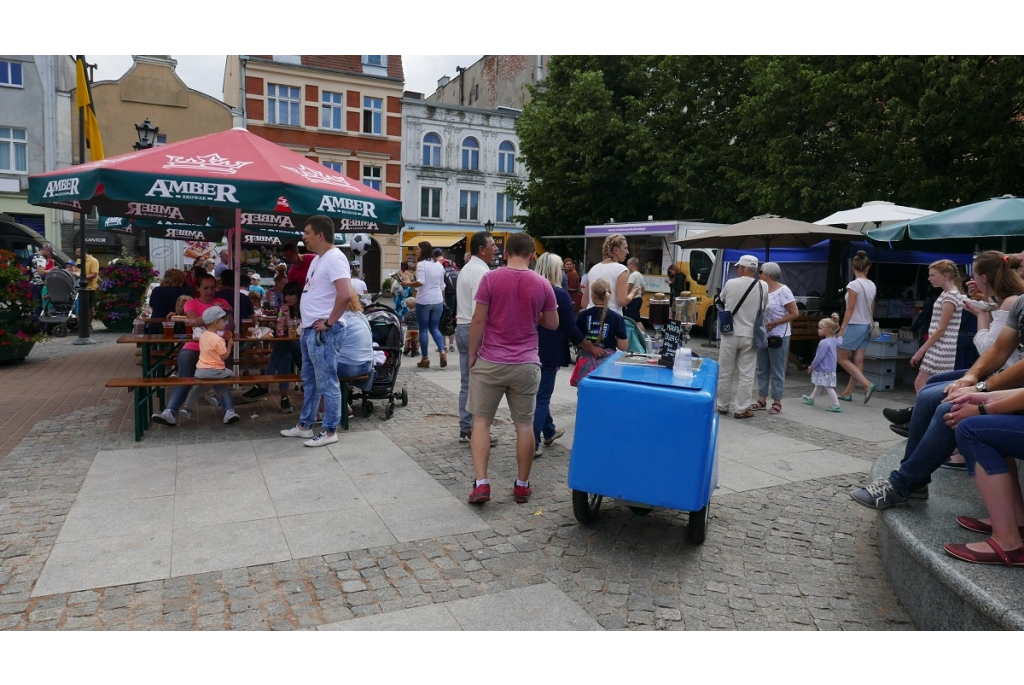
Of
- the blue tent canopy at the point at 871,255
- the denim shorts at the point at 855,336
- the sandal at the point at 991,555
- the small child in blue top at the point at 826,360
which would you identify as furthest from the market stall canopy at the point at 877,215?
the sandal at the point at 991,555

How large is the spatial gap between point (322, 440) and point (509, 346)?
2417mm

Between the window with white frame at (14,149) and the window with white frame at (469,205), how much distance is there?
20.7 metres

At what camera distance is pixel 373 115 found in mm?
37781

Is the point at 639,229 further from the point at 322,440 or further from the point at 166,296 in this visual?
the point at 322,440

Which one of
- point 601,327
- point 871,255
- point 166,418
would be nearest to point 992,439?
point 601,327

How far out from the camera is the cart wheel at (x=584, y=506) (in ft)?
14.6

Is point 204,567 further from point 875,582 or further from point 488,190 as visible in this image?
point 488,190

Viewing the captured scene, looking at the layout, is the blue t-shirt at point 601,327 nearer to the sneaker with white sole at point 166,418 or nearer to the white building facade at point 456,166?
the sneaker with white sole at point 166,418

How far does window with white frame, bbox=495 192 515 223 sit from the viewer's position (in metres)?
41.8

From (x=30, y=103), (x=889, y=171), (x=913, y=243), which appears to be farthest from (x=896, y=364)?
(x=30, y=103)

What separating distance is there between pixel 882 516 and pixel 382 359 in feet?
16.3

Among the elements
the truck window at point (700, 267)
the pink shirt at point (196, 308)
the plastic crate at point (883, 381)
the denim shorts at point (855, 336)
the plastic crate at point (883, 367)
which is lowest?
the plastic crate at point (883, 381)

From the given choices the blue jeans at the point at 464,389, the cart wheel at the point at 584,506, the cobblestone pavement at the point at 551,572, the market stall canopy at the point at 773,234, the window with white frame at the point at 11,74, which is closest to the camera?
the cobblestone pavement at the point at 551,572

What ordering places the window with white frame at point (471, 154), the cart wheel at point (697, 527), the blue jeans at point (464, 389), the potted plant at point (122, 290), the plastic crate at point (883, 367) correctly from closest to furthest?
1. the cart wheel at point (697, 527)
2. the blue jeans at point (464, 389)
3. the plastic crate at point (883, 367)
4. the potted plant at point (122, 290)
5. the window with white frame at point (471, 154)
